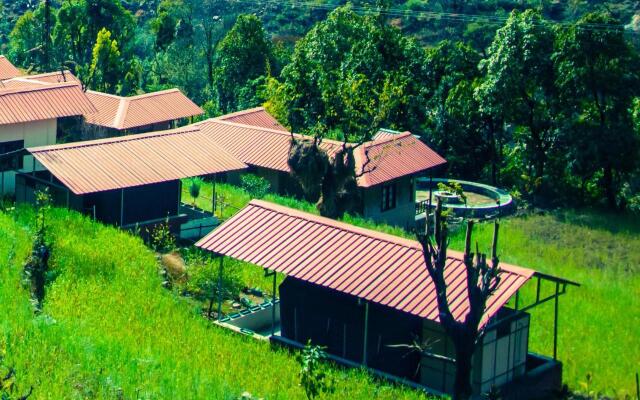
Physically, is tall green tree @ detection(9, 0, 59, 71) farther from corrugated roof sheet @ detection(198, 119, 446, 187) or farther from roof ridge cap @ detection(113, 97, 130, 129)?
corrugated roof sheet @ detection(198, 119, 446, 187)

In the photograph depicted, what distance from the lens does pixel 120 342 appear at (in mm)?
23578

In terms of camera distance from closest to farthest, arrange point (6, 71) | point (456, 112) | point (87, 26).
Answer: point (456, 112) < point (6, 71) < point (87, 26)

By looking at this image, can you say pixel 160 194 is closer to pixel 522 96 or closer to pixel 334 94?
pixel 334 94

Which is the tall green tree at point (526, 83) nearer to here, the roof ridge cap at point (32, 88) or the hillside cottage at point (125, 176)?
the hillside cottage at point (125, 176)

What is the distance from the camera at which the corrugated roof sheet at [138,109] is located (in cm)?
4497

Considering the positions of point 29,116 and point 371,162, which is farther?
point 371,162

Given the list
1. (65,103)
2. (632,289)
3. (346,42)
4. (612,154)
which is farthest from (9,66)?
(632,289)

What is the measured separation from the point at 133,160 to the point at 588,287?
1450cm

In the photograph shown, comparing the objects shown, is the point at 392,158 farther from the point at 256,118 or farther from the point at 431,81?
the point at 431,81

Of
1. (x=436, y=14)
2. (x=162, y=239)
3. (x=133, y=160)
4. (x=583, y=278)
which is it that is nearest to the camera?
(x=583, y=278)

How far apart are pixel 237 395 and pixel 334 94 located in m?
20.7

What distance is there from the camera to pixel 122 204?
3416 cm

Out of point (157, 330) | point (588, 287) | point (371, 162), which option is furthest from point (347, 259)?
point (371, 162)

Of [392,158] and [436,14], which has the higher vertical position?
[436,14]
